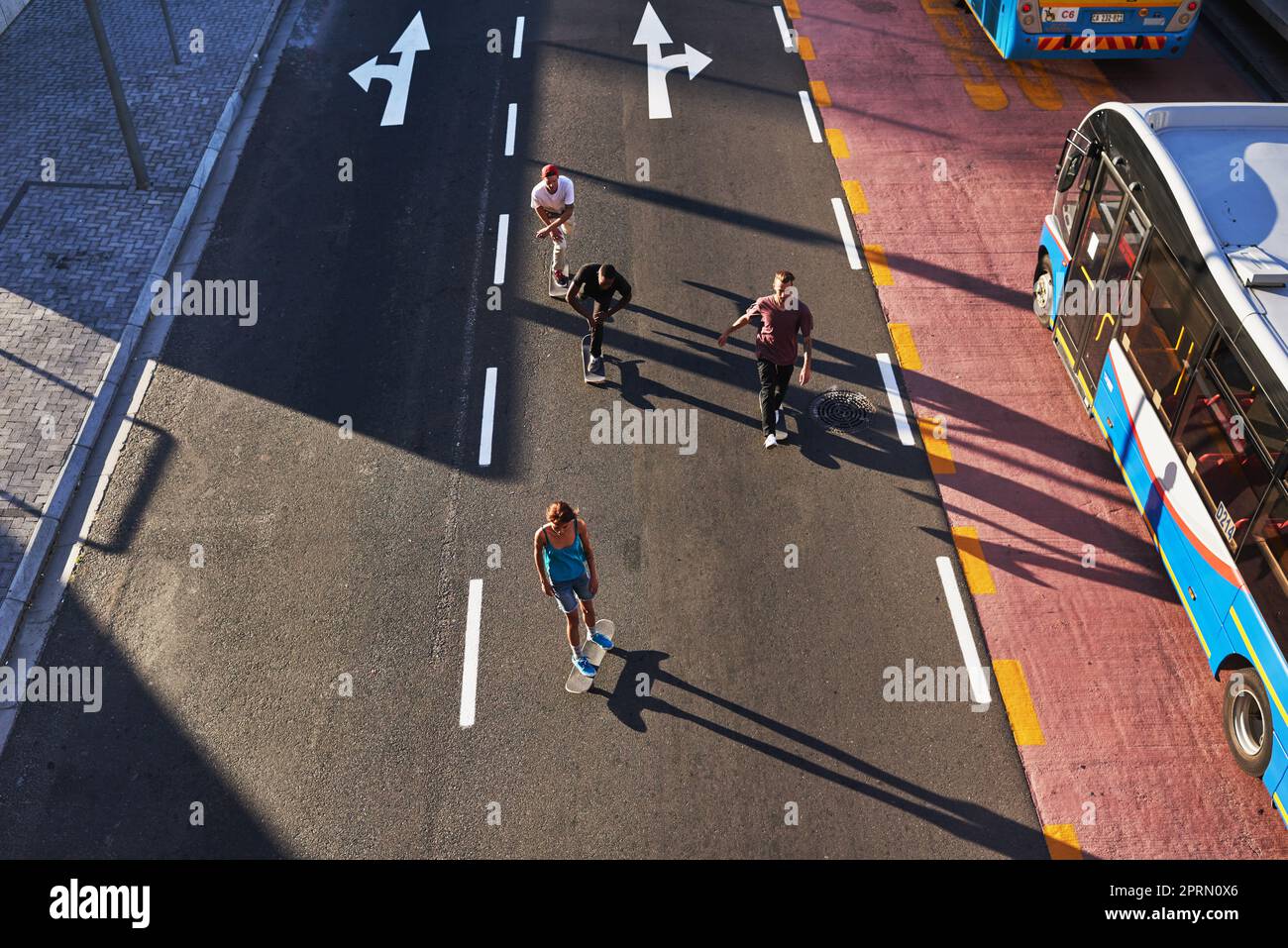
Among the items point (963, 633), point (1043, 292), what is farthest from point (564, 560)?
point (1043, 292)

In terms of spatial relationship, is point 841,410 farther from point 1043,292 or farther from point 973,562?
point 1043,292

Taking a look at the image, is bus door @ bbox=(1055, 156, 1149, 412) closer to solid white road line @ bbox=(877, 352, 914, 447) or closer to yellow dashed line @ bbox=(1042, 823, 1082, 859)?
solid white road line @ bbox=(877, 352, 914, 447)

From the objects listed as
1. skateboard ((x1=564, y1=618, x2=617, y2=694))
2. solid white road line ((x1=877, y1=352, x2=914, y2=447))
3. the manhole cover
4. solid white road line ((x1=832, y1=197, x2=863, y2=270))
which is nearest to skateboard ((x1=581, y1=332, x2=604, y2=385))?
the manhole cover

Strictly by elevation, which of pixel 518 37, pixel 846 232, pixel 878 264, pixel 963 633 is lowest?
pixel 963 633

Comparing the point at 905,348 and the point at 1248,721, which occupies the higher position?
the point at 905,348

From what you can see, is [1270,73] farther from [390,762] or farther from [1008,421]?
[390,762]

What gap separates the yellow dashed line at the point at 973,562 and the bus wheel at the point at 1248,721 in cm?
222

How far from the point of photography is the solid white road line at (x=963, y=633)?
9406mm

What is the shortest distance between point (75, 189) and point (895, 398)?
12.0 meters

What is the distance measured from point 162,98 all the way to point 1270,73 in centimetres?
1828

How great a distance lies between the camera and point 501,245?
1427 cm

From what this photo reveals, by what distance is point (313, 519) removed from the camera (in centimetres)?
1102

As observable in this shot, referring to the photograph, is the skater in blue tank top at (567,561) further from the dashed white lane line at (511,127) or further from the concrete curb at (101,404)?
the dashed white lane line at (511,127)

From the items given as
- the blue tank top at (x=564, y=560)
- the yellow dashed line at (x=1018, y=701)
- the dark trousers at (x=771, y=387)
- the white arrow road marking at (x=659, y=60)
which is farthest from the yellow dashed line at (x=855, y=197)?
the blue tank top at (x=564, y=560)
